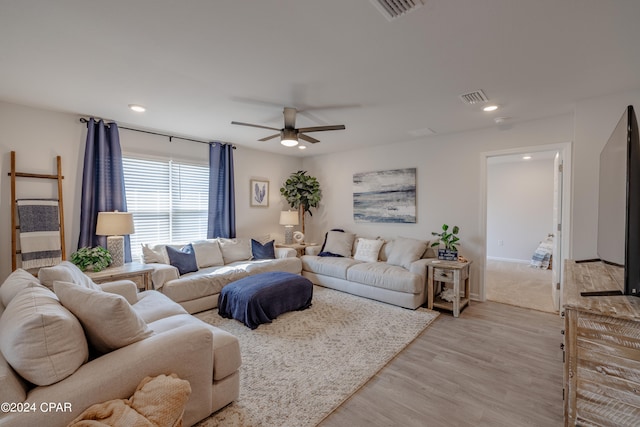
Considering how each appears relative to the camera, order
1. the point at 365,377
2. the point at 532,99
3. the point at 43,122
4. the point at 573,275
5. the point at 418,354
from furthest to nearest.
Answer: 1. the point at 43,122
2. the point at 532,99
3. the point at 418,354
4. the point at 365,377
5. the point at 573,275

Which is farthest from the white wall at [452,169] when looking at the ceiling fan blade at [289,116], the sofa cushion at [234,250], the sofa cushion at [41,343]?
the sofa cushion at [41,343]

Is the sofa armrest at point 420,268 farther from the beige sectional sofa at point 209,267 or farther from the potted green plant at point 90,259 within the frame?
the potted green plant at point 90,259

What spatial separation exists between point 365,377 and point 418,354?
68 cm

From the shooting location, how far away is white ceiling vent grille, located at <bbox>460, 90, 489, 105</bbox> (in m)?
2.77

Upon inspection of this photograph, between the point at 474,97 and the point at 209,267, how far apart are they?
4.11 metres

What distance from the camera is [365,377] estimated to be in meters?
2.24

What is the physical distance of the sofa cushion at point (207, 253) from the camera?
165 inches

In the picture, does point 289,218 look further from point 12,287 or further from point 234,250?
point 12,287

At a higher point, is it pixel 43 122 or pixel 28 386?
pixel 43 122

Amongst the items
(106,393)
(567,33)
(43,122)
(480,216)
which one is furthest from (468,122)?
(43,122)

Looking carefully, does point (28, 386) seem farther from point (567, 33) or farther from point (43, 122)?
point (567, 33)

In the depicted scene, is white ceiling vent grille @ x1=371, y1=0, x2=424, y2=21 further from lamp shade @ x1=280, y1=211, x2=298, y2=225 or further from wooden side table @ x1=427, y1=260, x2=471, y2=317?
lamp shade @ x1=280, y1=211, x2=298, y2=225

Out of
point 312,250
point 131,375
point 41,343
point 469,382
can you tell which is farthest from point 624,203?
point 312,250

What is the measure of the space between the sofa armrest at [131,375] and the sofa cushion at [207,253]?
2.68 metres
